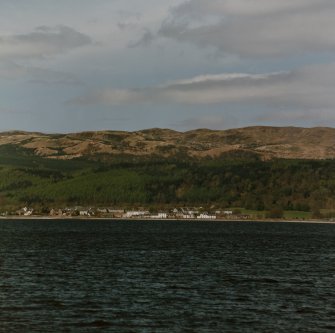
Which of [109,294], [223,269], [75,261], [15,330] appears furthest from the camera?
[75,261]

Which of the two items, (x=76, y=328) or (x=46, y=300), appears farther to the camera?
(x=46, y=300)

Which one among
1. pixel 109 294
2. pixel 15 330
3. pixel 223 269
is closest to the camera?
pixel 15 330

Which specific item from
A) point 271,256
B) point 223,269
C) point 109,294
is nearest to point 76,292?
point 109,294

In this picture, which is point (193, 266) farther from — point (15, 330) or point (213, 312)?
point (15, 330)

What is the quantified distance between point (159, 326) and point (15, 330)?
10.9 m

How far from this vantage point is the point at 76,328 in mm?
48906

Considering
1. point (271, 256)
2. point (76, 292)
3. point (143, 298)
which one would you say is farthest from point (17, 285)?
point (271, 256)

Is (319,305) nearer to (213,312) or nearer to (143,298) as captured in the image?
(213,312)

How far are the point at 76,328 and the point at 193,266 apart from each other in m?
49.5

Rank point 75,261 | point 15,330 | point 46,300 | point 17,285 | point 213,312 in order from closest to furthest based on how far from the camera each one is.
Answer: point 15,330 → point 213,312 → point 46,300 → point 17,285 → point 75,261

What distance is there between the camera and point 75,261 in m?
104

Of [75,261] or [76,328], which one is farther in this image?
[75,261]

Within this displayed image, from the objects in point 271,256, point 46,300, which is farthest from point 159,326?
point 271,256

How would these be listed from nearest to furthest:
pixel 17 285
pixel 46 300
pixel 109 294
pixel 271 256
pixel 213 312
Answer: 1. pixel 213 312
2. pixel 46 300
3. pixel 109 294
4. pixel 17 285
5. pixel 271 256
